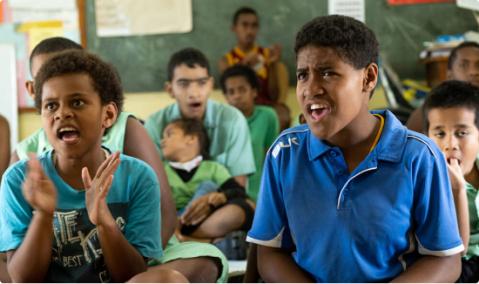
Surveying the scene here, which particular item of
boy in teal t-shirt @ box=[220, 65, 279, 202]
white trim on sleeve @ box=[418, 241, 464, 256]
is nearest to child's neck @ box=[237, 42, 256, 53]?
boy in teal t-shirt @ box=[220, 65, 279, 202]

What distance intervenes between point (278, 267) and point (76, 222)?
463 mm

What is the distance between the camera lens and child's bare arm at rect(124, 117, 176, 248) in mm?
1812

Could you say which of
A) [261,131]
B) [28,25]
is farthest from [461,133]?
[28,25]

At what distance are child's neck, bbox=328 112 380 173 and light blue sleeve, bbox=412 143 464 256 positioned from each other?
12cm

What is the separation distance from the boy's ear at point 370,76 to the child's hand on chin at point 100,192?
0.57 m

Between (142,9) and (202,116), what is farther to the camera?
(142,9)

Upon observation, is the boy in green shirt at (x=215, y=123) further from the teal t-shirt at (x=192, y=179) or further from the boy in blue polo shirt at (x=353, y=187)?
the boy in blue polo shirt at (x=353, y=187)

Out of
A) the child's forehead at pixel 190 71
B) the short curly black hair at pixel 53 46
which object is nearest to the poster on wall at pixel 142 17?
the child's forehead at pixel 190 71

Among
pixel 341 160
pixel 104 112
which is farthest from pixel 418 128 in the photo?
pixel 104 112

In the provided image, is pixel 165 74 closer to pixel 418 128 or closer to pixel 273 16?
pixel 273 16

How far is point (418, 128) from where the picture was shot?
2322 mm

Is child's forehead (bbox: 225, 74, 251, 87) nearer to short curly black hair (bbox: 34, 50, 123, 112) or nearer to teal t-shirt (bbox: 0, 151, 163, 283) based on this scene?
short curly black hair (bbox: 34, 50, 123, 112)

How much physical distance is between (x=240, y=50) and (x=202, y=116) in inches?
60.5

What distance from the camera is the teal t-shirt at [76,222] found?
4.90ft
